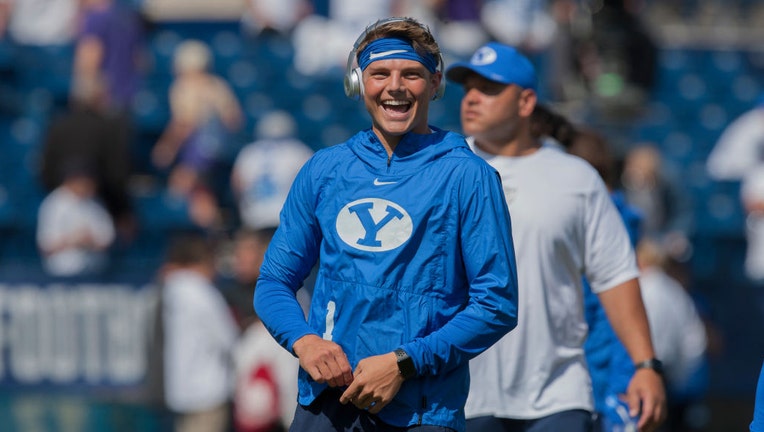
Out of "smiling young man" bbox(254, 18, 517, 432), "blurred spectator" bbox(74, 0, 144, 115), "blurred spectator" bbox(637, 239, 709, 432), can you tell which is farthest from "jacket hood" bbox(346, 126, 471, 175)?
"blurred spectator" bbox(74, 0, 144, 115)

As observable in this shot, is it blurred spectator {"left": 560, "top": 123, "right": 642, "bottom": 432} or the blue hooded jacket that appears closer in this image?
the blue hooded jacket

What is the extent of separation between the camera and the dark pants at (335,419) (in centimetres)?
380

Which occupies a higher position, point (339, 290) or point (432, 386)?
point (339, 290)

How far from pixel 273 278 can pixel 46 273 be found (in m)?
7.42

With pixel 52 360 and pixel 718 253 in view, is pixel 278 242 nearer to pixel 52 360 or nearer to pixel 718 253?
pixel 52 360

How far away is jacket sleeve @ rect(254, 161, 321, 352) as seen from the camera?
12.7 feet

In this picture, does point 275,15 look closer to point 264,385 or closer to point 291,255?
point 264,385

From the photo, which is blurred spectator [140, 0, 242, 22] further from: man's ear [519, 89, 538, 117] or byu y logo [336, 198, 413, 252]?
byu y logo [336, 198, 413, 252]

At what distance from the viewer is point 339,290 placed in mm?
3814

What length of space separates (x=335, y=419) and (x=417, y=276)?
452 mm

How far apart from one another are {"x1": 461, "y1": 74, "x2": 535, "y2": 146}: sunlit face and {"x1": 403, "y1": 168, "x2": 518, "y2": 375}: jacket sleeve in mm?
1341

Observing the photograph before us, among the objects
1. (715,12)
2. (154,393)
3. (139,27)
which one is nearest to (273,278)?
(154,393)

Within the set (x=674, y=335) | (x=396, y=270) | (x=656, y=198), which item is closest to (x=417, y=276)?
(x=396, y=270)

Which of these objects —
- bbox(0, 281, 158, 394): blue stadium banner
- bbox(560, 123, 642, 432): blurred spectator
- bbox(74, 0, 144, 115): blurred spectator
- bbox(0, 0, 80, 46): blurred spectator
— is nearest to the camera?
bbox(560, 123, 642, 432): blurred spectator
